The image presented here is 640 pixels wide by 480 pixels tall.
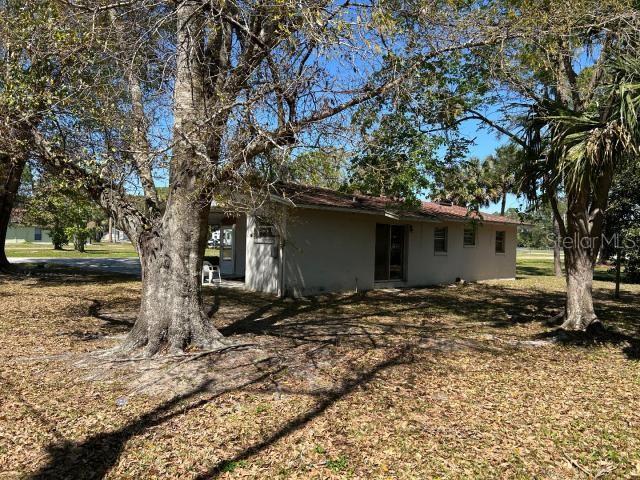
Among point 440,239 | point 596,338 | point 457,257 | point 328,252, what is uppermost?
point 440,239

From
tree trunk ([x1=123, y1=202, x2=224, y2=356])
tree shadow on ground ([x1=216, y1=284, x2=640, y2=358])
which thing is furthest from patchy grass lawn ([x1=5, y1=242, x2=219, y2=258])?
tree trunk ([x1=123, y1=202, x2=224, y2=356])

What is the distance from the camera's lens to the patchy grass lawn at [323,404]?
4.11 m

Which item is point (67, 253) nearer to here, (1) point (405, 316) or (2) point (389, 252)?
(2) point (389, 252)

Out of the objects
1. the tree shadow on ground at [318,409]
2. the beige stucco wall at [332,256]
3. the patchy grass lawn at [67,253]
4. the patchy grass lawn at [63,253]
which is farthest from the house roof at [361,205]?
the patchy grass lawn at [63,253]

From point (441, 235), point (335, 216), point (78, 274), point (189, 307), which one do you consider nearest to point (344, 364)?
point (189, 307)

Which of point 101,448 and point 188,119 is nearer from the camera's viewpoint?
point 101,448

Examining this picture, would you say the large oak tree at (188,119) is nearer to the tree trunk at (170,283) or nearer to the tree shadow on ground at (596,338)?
the tree trunk at (170,283)

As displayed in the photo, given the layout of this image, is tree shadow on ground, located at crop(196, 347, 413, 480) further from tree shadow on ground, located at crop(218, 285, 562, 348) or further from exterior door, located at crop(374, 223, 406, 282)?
exterior door, located at crop(374, 223, 406, 282)

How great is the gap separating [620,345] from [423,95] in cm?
566

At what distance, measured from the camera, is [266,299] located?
13516 mm

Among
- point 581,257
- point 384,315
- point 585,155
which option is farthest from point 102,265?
point 585,155

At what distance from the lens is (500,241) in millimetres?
23266

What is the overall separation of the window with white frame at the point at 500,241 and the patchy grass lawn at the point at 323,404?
13278 mm

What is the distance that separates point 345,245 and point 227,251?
5840 millimetres
